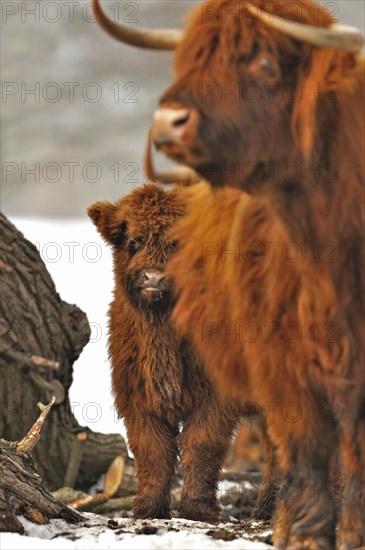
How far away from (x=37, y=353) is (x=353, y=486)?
11.9ft

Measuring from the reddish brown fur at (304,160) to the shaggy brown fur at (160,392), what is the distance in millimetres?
1585

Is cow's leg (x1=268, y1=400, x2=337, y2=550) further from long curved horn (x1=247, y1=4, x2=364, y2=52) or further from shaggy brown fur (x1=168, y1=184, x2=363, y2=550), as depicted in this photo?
long curved horn (x1=247, y1=4, x2=364, y2=52)

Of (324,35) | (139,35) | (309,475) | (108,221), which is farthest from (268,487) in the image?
(324,35)

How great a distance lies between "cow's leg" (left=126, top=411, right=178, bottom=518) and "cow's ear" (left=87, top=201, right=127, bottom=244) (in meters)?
1.04

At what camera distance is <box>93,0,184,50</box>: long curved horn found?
13.7 feet

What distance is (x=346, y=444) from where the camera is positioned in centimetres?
420

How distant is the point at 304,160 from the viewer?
392 centimetres

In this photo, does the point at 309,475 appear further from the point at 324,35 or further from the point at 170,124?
the point at 324,35

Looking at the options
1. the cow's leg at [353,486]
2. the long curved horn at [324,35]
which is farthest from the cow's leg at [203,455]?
the long curved horn at [324,35]

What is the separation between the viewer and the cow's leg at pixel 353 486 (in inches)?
164

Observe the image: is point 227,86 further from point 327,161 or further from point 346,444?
point 346,444

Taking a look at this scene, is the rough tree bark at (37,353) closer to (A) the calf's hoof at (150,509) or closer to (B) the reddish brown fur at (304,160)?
(A) the calf's hoof at (150,509)

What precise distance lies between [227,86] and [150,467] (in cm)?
273

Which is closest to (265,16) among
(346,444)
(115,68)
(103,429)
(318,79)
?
(318,79)
